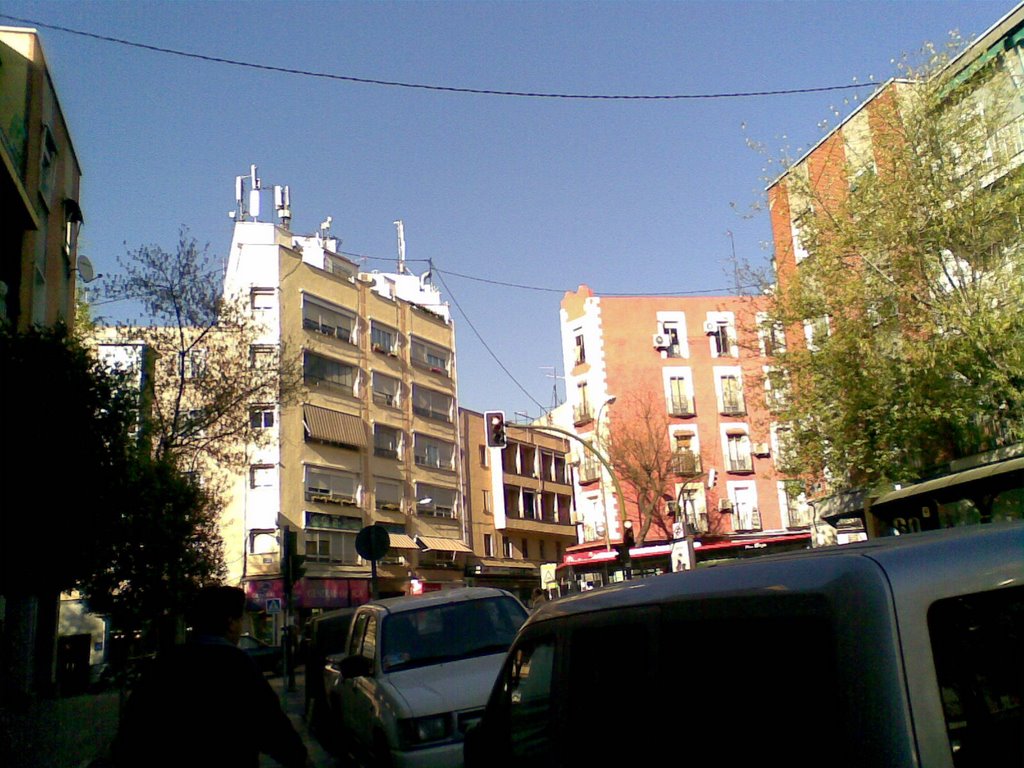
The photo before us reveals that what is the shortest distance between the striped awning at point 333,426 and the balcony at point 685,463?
1581 cm

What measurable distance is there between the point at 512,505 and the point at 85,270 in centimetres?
3656

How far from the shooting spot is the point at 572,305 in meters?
53.7

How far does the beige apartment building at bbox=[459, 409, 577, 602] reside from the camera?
5894cm

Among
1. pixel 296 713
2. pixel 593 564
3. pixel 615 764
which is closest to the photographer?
pixel 615 764

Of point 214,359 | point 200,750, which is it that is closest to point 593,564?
point 214,359

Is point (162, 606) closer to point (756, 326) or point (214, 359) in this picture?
point (214, 359)

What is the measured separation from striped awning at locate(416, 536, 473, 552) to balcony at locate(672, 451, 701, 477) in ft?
45.3

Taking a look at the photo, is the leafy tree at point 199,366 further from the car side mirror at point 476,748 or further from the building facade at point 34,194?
the car side mirror at point 476,748

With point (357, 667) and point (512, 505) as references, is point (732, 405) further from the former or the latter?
point (357, 667)

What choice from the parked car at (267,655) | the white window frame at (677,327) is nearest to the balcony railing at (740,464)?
the white window frame at (677,327)

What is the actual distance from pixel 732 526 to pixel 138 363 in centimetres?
3137

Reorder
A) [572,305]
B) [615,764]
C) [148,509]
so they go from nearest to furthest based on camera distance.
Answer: [615,764], [148,509], [572,305]

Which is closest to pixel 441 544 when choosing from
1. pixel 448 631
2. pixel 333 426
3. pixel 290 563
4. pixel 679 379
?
pixel 333 426

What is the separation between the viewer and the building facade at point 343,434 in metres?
46.2
